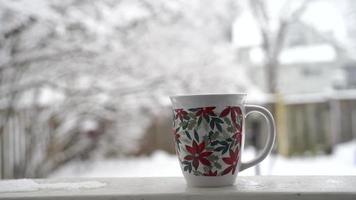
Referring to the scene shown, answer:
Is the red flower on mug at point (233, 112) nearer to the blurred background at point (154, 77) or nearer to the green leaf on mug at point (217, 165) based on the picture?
the green leaf on mug at point (217, 165)

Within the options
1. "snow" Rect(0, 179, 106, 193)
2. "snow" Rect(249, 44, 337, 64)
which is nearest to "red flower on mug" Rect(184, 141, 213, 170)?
"snow" Rect(0, 179, 106, 193)

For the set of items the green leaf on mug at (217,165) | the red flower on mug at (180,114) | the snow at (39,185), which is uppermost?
the red flower on mug at (180,114)

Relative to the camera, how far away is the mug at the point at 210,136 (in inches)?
18.5

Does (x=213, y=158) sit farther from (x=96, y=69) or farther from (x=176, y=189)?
(x=96, y=69)

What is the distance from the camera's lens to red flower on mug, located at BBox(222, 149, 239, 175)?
1.57 ft

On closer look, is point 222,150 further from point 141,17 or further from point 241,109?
point 141,17

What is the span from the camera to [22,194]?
0.47 m

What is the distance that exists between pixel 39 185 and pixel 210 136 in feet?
0.66

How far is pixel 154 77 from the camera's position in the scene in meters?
2.36

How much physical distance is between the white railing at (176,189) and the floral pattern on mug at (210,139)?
0.07ft

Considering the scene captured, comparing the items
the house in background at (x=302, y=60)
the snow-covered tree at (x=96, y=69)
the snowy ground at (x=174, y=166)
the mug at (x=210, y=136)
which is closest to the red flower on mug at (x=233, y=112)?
the mug at (x=210, y=136)

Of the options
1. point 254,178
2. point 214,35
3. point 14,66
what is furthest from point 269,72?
point 254,178

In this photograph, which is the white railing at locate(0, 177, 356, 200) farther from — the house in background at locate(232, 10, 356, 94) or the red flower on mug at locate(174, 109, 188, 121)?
the house in background at locate(232, 10, 356, 94)

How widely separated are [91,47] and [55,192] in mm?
1469
